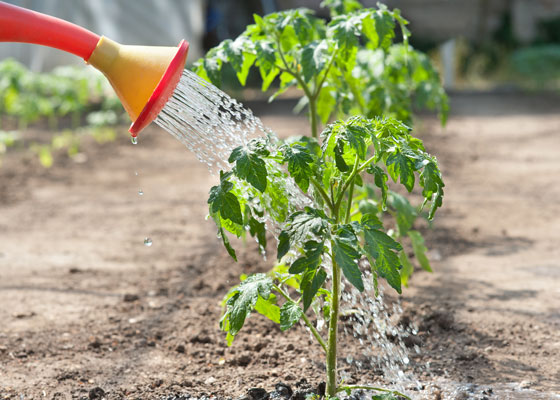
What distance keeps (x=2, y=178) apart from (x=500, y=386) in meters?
4.90

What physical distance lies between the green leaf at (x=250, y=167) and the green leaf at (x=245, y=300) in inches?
12.6

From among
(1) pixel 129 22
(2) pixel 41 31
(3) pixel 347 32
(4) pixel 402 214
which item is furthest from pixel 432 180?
(1) pixel 129 22

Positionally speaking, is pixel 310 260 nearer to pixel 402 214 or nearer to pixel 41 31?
pixel 41 31

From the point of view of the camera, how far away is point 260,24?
265 centimetres

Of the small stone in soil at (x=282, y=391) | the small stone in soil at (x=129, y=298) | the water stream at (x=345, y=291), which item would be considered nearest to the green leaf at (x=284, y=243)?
the water stream at (x=345, y=291)

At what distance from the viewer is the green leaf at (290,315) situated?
2.10 m

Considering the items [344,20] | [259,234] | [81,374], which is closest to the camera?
[259,234]

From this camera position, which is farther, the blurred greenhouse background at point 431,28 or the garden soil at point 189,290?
the blurred greenhouse background at point 431,28

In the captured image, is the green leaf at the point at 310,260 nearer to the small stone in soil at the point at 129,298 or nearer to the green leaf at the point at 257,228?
the green leaf at the point at 257,228

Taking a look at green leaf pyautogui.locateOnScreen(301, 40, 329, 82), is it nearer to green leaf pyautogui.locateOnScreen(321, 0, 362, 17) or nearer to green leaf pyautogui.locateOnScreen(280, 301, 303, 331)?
green leaf pyautogui.locateOnScreen(321, 0, 362, 17)

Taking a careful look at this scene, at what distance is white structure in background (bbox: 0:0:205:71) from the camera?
10.4m

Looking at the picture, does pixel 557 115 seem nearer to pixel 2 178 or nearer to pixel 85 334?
pixel 2 178

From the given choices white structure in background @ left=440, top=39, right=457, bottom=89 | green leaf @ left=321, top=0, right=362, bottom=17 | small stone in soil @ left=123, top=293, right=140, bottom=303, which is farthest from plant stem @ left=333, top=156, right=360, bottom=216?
white structure in background @ left=440, top=39, right=457, bottom=89

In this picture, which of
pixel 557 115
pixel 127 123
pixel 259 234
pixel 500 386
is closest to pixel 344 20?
pixel 259 234
